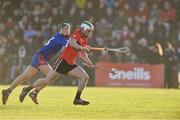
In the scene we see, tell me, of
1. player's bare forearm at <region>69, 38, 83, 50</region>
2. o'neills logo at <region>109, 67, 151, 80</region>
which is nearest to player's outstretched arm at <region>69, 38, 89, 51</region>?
player's bare forearm at <region>69, 38, 83, 50</region>

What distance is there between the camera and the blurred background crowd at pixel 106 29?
30.3 m

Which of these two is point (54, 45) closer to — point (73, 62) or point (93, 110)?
point (73, 62)

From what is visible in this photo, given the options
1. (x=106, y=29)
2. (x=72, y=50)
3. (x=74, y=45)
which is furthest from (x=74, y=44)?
(x=106, y=29)

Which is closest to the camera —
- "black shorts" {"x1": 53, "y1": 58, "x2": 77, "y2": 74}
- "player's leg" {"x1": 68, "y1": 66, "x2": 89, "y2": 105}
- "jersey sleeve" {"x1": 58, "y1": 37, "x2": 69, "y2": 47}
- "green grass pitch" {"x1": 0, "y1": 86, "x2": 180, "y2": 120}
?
"green grass pitch" {"x1": 0, "y1": 86, "x2": 180, "y2": 120}

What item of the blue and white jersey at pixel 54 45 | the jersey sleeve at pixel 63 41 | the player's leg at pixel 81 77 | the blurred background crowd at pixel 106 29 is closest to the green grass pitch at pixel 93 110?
the player's leg at pixel 81 77

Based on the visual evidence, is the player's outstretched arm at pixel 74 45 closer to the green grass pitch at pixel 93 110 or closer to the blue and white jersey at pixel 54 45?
the blue and white jersey at pixel 54 45

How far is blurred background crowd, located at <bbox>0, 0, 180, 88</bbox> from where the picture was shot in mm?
30281

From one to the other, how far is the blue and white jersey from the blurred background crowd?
Result: 12.9 m

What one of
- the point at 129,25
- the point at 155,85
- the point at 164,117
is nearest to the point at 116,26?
the point at 129,25

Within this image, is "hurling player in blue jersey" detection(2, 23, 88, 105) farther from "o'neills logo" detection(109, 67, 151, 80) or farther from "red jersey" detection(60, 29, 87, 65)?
"o'neills logo" detection(109, 67, 151, 80)

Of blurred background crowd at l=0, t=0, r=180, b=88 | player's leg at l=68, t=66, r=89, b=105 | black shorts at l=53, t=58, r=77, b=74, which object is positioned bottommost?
blurred background crowd at l=0, t=0, r=180, b=88

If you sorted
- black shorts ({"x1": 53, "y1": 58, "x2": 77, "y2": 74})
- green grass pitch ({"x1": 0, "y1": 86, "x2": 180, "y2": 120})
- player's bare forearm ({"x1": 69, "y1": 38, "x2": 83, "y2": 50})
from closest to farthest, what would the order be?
green grass pitch ({"x1": 0, "y1": 86, "x2": 180, "y2": 120}) < player's bare forearm ({"x1": 69, "y1": 38, "x2": 83, "y2": 50}) < black shorts ({"x1": 53, "y1": 58, "x2": 77, "y2": 74})

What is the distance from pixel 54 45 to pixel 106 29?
14128 mm

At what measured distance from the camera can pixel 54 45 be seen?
55.3ft
